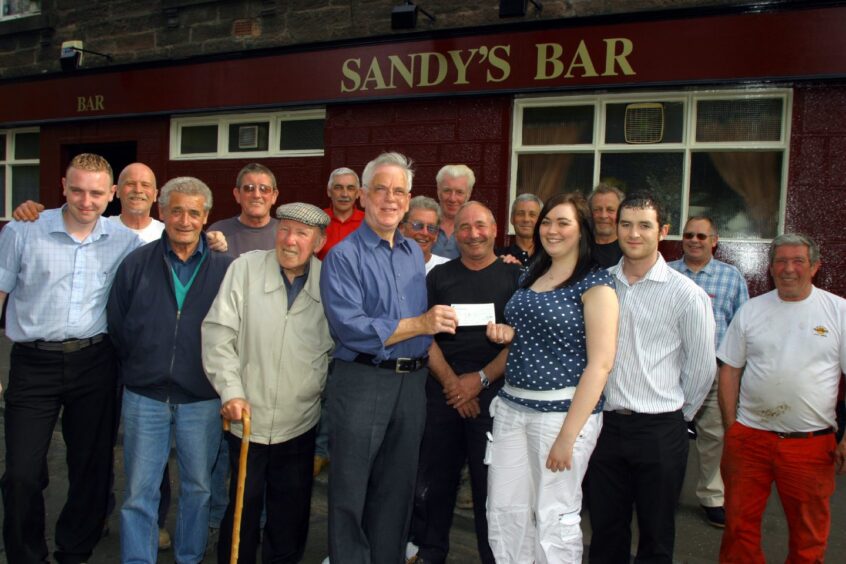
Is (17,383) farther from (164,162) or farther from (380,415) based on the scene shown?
(164,162)

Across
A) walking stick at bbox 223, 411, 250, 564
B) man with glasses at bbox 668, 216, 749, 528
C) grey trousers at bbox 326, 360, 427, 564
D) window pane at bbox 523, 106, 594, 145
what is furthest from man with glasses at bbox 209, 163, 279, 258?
window pane at bbox 523, 106, 594, 145

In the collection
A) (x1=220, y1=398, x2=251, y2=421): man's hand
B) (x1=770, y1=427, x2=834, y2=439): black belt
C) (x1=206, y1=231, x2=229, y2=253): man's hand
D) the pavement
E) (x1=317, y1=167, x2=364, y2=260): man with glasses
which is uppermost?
(x1=317, y1=167, x2=364, y2=260): man with glasses

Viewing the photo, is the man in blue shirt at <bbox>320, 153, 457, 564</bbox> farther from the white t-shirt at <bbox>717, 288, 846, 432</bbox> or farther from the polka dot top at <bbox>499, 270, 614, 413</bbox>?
the white t-shirt at <bbox>717, 288, 846, 432</bbox>

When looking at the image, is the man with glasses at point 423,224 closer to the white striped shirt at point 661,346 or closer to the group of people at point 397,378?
the group of people at point 397,378

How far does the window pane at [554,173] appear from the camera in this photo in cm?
704

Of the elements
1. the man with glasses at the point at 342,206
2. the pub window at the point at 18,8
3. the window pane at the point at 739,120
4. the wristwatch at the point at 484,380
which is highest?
the pub window at the point at 18,8

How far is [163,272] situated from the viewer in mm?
3312

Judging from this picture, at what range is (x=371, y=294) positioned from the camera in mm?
3131

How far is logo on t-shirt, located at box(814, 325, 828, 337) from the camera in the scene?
130 inches

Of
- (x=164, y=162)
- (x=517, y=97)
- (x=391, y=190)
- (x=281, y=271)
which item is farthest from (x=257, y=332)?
(x=164, y=162)

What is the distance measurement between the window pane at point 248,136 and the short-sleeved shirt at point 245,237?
14.7 ft

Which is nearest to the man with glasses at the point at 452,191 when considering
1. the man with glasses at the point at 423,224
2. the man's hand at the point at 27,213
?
the man with glasses at the point at 423,224

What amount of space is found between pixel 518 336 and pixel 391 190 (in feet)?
3.02

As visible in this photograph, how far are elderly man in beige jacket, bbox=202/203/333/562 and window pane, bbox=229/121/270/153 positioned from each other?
5879 millimetres
